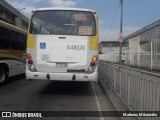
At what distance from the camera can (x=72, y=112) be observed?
724cm

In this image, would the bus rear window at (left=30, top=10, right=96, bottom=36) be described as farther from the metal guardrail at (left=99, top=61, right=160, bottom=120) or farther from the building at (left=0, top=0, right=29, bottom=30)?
the building at (left=0, top=0, right=29, bottom=30)

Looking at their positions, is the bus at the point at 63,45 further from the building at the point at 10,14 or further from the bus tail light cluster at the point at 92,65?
the building at the point at 10,14

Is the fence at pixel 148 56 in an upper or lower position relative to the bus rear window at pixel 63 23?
lower

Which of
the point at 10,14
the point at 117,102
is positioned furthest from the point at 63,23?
the point at 10,14

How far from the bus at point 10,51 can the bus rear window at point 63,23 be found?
273 centimetres

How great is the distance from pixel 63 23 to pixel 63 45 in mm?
824

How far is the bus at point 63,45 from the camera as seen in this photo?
9625 mm

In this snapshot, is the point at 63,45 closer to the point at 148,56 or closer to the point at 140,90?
the point at 140,90

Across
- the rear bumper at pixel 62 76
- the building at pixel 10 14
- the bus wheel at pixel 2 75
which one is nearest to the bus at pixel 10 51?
the bus wheel at pixel 2 75

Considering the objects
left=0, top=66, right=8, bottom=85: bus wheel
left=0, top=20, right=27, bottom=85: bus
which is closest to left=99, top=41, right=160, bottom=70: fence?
left=0, top=20, right=27, bottom=85: bus

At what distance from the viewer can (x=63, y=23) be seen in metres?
9.93

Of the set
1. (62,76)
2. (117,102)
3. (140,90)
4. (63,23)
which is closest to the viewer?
(140,90)

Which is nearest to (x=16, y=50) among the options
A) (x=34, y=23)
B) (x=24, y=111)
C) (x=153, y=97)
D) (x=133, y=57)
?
(x=34, y=23)

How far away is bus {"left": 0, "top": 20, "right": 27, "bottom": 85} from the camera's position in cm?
1219
